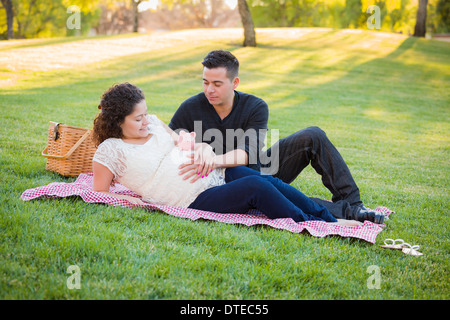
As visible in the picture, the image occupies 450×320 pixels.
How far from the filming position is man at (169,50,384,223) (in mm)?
3883

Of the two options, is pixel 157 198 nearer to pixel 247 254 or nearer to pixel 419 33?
Answer: pixel 247 254

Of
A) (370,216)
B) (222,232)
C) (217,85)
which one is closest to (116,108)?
(217,85)

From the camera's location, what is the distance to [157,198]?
3.64 metres

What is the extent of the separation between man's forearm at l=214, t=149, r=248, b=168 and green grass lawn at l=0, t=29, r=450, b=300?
573 mm

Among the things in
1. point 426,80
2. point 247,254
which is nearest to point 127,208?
point 247,254

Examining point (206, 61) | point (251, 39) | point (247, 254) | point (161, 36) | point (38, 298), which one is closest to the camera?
point (38, 298)

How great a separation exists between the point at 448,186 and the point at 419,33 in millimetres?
21825

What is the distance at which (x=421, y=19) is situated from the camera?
23.1m

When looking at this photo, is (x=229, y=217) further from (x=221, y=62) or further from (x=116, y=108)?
(x=221, y=62)

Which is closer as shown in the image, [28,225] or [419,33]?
[28,225]

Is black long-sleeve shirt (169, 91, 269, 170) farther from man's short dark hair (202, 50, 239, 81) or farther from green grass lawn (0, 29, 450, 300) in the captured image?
green grass lawn (0, 29, 450, 300)

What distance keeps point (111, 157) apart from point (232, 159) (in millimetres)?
1073

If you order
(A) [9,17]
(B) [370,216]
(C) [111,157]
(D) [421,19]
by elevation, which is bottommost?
(B) [370,216]

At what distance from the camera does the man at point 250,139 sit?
3883 millimetres
